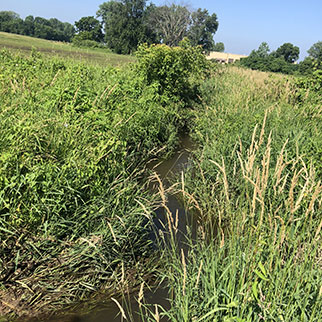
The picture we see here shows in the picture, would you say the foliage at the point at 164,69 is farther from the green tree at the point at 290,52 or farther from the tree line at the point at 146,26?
the green tree at the point at 290,52

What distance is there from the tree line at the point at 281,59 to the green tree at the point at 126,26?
17.6 metres

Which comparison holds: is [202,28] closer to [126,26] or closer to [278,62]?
[126,26]

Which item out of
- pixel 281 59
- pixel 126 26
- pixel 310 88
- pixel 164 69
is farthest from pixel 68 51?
pixel 126 26

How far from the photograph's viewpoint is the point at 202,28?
212 feet

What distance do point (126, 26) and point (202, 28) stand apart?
1885cm

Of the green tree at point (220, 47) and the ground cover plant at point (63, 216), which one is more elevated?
the green tree at point (220, 47)

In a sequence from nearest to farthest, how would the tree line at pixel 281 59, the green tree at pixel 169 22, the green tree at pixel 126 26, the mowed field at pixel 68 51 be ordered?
the mowed field at pixel 68 51
the tree line at pixel 281 59
the green tree at pixel 126 26
the green tree at pixel 169 22

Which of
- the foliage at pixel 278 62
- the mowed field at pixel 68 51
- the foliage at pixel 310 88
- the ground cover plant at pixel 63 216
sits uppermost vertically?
the foliage at pixel 278 62

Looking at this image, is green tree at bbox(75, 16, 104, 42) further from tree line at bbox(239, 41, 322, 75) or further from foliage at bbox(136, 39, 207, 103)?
foliage at bbox(136, 39, 207, 103)

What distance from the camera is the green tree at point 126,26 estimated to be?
51656mm

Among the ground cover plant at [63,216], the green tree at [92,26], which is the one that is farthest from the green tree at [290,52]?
the ground cover plant at [63,216]

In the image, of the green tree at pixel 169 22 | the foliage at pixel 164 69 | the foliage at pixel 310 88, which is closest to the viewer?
the foliage at pixel 310 88

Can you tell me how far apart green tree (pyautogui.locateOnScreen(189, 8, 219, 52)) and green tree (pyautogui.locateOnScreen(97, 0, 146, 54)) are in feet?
40.3

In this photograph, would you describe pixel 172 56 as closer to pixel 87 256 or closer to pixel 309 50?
pixel 87 256
